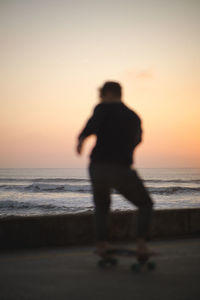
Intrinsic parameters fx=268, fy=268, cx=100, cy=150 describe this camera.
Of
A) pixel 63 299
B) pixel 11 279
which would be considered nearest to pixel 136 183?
pixel 63 299

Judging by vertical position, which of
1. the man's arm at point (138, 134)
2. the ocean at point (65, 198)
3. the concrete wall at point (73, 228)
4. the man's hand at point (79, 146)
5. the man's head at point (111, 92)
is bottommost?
the ocean at point (65, 198)

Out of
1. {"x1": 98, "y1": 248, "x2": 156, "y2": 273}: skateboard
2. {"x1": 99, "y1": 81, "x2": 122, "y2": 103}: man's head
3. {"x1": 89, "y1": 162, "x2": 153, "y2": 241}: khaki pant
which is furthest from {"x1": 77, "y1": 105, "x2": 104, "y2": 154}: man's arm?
{"x1": 98, "y1": 248, "x2": 156, "y2": 273}: skateboard

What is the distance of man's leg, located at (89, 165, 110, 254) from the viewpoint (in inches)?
104

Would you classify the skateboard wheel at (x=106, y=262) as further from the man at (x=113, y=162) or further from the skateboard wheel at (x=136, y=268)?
the skateboard wheel at (x=136, y=268)

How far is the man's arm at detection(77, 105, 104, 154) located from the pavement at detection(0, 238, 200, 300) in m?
1.19

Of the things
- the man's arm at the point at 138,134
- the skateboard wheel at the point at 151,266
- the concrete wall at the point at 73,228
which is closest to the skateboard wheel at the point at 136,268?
the skateboard wheel at the point at 151,266

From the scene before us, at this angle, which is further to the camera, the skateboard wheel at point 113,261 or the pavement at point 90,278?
the skateboard wheel at point 113,261

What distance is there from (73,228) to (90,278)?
5.43 ft

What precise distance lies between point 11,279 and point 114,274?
90 centimetres

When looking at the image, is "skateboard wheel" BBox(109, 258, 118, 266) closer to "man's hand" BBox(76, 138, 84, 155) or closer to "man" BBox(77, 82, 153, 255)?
"man" BBox(77, 82, 153, 255)

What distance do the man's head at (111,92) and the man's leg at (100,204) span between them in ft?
2.35

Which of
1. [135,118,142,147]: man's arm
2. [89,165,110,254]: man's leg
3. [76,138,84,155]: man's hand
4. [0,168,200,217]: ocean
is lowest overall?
[0,168,200,217]: ocean

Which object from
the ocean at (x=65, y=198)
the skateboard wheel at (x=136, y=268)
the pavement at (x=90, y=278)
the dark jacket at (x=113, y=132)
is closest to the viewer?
the pavement at (x=90, y=278)

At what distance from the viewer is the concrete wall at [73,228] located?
369 cm
